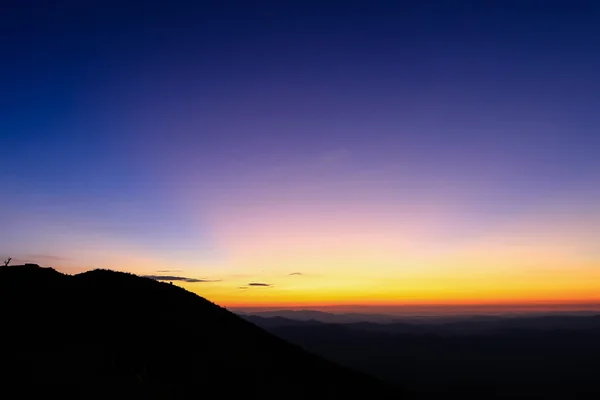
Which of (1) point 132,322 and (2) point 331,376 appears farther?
(2) point 331,376

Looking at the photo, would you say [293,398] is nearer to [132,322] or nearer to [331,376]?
[331,376]

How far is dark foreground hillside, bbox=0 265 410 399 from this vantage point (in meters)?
28.9

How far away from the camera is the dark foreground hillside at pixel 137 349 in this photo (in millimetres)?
28891

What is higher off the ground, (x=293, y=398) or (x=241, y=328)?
(x=241, y=328)

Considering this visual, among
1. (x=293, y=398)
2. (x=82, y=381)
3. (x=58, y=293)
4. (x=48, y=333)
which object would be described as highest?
(x=58, y=293)

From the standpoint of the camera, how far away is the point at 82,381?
27.8 meters

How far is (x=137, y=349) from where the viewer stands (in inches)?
1435

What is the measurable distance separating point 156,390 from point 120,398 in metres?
3.32

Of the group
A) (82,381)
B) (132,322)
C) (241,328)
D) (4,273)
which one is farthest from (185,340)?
(4,273)

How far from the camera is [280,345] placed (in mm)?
49812

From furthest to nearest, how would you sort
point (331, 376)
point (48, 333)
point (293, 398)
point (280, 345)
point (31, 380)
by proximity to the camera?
point (280, 345), point (331, 376), point (293, 398), point (48, 333), point (31, 380)

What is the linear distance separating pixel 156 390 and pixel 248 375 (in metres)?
10.1

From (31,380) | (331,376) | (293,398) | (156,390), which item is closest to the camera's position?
(31,380)

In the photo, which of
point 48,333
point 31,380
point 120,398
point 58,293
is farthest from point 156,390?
point 58,293
